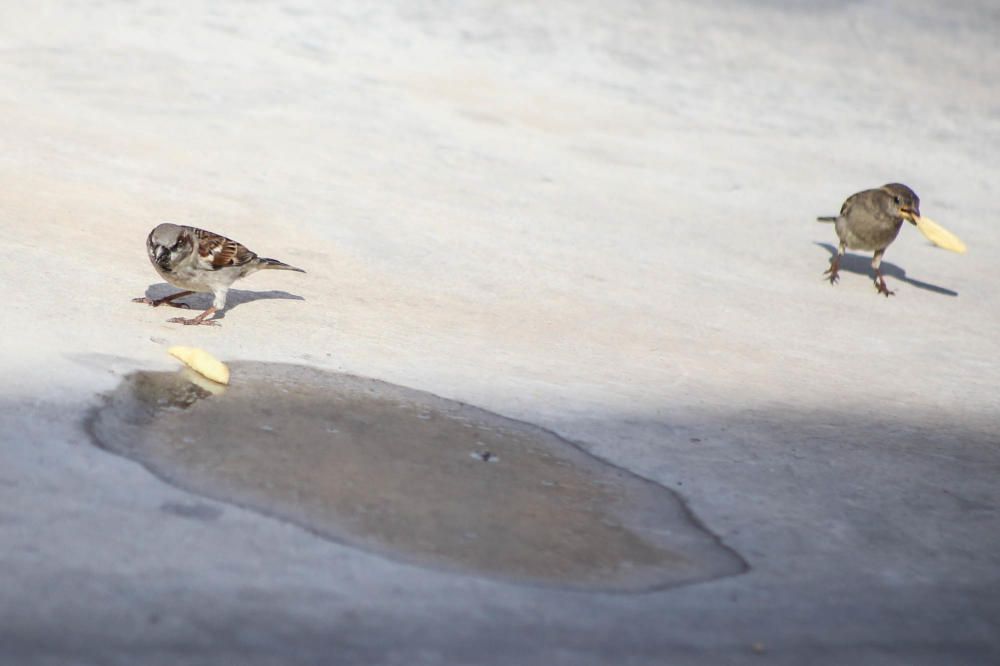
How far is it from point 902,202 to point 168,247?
217 inches

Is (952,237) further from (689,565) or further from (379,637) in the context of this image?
(379,637)

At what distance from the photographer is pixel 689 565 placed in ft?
14.2

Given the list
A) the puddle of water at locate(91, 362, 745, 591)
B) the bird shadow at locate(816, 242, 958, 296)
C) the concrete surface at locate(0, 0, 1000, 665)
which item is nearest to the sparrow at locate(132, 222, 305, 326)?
the concrete surface at locate(0, 0, 1000, 665)

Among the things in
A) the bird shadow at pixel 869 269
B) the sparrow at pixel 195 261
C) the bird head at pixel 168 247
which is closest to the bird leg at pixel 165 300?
the sparrow at pixel 195 261

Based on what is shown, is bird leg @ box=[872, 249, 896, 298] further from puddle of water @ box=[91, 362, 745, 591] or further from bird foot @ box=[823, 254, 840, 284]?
puddle of water @ box=[91, 362, 745, 591]

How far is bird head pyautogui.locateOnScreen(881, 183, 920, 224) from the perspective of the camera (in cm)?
904

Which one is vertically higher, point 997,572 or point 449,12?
point 449,12

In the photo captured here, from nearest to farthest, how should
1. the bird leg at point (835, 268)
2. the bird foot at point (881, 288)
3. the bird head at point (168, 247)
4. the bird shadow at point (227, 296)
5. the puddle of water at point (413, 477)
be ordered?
the puddle of water at point (413, 477), the bird head at point (168, 247), the bird shadow at point (227, 296), the bird foot at point (881, 288), the bird leg at point (835, 268)

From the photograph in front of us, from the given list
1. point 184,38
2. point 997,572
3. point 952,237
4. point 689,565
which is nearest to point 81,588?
point 689,565

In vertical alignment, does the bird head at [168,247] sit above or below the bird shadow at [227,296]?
above

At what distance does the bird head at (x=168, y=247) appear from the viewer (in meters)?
6.13

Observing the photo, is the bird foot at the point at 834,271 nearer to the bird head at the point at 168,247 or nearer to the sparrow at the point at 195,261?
the sparrow at the point at 195,261

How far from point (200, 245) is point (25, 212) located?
6.24 ft

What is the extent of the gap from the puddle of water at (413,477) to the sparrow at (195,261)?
0.80m
